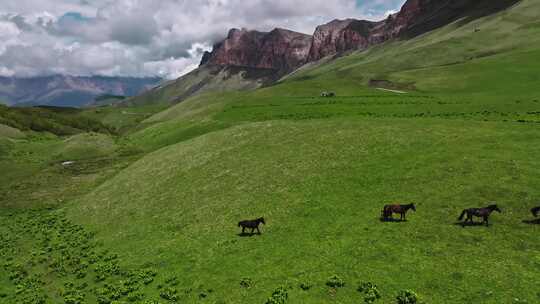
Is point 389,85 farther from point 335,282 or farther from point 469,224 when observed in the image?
point 335,282

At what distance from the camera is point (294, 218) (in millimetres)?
31609

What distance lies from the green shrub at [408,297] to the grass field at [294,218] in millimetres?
543

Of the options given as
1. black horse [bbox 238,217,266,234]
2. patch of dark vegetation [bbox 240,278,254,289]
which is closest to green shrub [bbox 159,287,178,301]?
patch of dark vegetation [bbox 240,278,254,289]

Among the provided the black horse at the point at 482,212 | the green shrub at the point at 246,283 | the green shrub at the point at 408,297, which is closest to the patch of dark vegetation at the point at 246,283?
the green shrub at the point at 246,283

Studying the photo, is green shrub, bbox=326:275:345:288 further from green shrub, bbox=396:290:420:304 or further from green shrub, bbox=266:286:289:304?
green shrub, bbox=396:290:420:304

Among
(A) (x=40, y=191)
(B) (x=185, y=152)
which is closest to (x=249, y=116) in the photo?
(B) (x=185, y=152)

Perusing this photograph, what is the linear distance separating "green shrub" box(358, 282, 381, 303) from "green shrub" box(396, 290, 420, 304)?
1.11 meters

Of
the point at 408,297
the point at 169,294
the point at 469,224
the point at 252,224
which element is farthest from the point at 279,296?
the point at 469,224

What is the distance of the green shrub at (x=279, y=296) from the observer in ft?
68.2

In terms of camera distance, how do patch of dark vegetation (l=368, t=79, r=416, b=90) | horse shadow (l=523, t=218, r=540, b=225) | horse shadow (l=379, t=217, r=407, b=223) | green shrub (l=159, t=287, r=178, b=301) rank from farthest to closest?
patch of dark vegetation (l=368, t=79, r=416, b=90)
horse shadow (l=379, t=217, r=407, b=223)
horse shadow (l=523, t=218, r=540, b=225)
green shrub (l=159, t=287, r=178, b=301)

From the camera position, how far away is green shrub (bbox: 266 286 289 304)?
20.8 m

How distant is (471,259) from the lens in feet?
71.9

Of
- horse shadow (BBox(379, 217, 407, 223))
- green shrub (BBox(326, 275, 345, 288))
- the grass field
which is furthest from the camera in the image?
horse shadow (BBox(379, 217, 407, 223))

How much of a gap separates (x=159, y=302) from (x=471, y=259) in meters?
19.7
